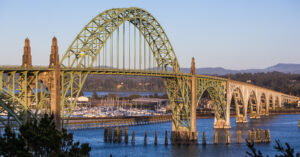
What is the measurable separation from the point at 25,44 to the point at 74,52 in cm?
722

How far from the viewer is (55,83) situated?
57.6 m

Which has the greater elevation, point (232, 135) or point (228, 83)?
point (228, 83)

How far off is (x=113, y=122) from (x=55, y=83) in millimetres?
60730

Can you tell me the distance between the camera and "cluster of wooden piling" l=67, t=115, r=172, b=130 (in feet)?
348

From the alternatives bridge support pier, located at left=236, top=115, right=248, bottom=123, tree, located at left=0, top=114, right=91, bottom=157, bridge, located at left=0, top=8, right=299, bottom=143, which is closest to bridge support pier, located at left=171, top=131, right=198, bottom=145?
bridge, located at left=0, top=8, right=299, bottom=143

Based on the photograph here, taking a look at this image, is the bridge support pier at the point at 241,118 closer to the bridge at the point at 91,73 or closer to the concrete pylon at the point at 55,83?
the bridge at the point at 91,73

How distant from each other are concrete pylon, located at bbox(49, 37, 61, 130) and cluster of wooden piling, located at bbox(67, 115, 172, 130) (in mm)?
45881

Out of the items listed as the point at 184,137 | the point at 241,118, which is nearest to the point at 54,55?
the point at 184,137

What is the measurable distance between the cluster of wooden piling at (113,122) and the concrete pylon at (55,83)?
45881 millimetres

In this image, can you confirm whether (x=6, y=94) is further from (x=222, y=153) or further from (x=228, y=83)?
(x=228, y=83)

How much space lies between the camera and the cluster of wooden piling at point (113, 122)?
106188 millimetres

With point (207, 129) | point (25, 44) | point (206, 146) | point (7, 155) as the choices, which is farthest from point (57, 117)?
point (207, 129)

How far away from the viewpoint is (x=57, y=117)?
5684 cm

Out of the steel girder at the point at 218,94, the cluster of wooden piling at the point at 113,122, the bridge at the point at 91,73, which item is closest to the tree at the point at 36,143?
the bridge at the point at 91,73
